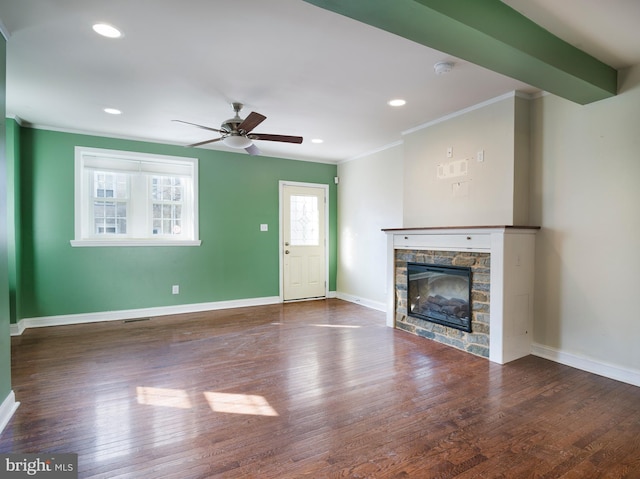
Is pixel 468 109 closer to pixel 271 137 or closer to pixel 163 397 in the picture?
pixel 271 137

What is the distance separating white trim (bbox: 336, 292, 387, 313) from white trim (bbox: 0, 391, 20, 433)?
4307 millimetres

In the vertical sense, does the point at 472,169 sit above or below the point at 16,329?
above

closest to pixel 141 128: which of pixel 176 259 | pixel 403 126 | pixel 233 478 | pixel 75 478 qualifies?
pixel 176 259

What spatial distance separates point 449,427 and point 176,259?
443cm

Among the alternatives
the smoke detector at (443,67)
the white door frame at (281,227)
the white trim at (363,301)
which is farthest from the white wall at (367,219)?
the smoke detector at (443,67)

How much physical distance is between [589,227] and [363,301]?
347cm

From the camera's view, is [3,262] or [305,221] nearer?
[3,262]

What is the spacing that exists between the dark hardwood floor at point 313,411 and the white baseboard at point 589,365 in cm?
10

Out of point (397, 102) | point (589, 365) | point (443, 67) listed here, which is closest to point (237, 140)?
point (397, 102)

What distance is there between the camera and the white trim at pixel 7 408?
7.03ft

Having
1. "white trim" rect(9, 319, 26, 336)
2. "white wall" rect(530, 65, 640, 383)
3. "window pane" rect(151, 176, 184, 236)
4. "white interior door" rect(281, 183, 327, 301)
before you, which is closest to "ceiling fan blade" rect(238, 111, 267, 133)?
"window pane" rect(151, 176, 184, 236)

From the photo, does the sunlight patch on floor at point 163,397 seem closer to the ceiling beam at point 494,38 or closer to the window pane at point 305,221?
the ceiling beam at point 494,38

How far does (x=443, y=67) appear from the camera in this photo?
2.70 m

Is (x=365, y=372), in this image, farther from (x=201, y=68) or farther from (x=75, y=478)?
(x=201, y=68)
